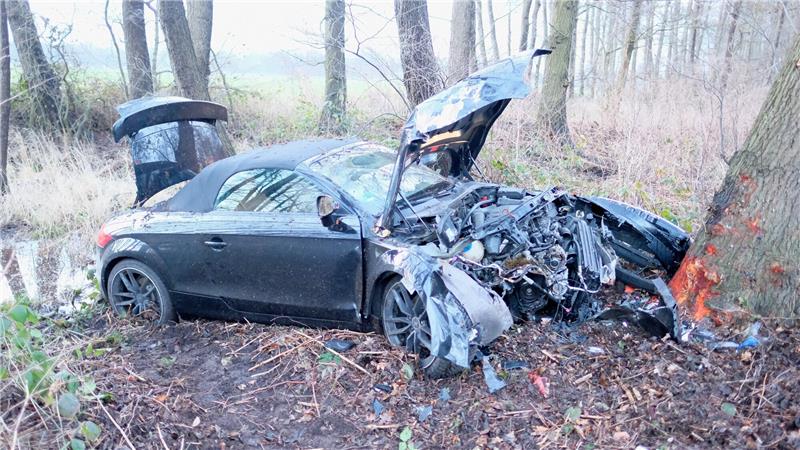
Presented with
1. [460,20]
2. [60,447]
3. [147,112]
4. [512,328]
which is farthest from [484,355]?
[460,20]

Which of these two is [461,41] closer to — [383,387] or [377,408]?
[383,387]

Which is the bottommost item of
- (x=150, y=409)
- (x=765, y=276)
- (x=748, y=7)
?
(x=150, y=409)

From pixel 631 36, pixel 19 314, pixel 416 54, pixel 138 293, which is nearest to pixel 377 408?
pixel 19 314

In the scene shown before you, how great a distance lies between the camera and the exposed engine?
176 inches

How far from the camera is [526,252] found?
15.0 ft

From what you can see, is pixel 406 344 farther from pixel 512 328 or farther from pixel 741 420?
pixel 741 420

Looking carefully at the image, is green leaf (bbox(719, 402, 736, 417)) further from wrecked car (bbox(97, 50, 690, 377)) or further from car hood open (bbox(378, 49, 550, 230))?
car hood open (bbox(378, 49, 550, 230))

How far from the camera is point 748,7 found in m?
19.7

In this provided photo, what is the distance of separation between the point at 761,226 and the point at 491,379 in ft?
7.40

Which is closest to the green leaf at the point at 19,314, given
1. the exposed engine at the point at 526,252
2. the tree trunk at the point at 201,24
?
the exposed engine at the point at 526,252

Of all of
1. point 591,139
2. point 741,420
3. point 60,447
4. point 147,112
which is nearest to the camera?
point 60,447

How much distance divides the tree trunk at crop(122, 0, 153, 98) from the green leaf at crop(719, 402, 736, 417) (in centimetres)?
1324

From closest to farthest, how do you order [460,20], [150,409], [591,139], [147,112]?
[150,409]
[147,112]
[591,139]
[460,20]

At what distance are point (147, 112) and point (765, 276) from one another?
5.54 meters
